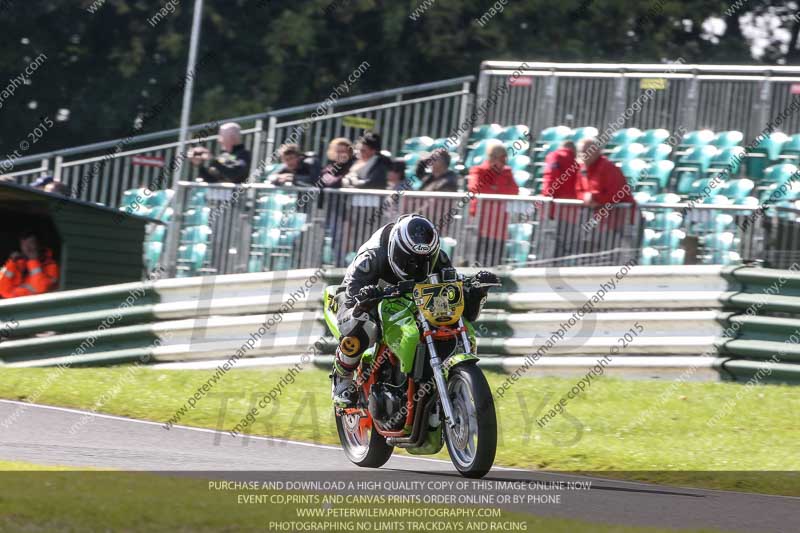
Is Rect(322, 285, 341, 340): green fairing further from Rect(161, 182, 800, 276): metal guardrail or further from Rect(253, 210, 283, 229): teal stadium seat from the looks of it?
Rect(253, 210, 283, 229): teal stadium seat

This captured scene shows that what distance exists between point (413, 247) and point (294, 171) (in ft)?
23.2

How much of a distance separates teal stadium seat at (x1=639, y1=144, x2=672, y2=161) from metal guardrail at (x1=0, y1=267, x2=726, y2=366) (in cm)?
310

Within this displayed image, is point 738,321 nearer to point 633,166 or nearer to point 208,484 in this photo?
point 633,166

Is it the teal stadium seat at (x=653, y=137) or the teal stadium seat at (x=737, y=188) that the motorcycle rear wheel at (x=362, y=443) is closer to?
the teal stadium seat at (x=737, y=188)

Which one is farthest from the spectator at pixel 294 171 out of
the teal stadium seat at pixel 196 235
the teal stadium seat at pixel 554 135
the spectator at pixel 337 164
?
the teal stadium seat at pixel 554 135

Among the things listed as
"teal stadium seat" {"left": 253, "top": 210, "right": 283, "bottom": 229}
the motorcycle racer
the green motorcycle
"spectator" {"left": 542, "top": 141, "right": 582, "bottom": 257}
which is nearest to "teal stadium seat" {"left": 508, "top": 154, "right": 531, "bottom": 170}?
"spectator" {"left": 542, "top": 141, "right": 582, "bottom": 257}

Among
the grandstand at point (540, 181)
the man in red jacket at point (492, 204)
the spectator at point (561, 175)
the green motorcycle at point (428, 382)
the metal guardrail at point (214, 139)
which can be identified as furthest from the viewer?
the metal guardrail at point (214, 139)

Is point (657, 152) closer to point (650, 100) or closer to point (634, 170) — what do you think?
point (634, 170)

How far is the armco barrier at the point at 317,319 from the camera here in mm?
12555

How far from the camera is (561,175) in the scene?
14414mm

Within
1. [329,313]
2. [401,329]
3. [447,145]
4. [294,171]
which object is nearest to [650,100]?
[447,145]

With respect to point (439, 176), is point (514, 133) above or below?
above

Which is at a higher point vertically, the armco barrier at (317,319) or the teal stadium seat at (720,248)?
the teal stadium seat at (720,248)

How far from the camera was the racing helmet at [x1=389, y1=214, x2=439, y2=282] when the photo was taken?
329 inches
